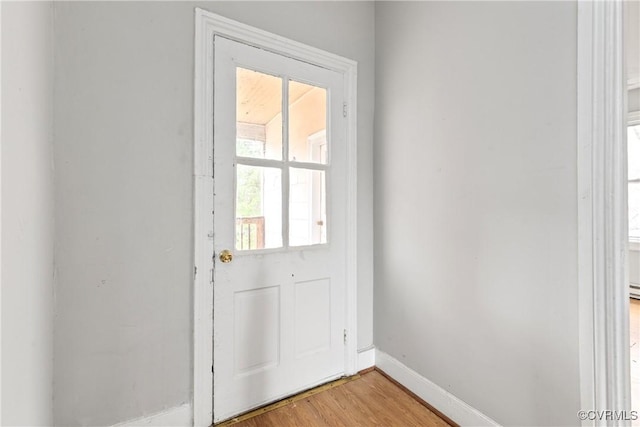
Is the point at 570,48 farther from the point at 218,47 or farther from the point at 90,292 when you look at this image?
the point at 90,292

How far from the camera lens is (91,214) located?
1.26m

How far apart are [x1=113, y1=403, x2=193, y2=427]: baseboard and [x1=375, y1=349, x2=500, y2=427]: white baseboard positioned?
116cm

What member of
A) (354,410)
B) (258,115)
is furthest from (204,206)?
(354,410)

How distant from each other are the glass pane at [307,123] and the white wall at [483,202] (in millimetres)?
417

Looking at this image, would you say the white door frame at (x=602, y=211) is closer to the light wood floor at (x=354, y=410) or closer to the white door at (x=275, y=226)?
the light wood floor at (x=354, y=410)

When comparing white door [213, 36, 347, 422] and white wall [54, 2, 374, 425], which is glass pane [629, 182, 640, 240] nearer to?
white door [213, 36, 347, 422]

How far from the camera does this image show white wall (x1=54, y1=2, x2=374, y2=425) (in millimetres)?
1221

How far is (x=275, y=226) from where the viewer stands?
1.69m

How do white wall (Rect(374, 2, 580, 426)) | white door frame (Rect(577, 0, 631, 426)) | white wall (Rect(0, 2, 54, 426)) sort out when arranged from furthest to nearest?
white wall (Rect(374, 2, 580, 426)), white door frame (Rect(577, 0, 631, 426)), white wall (Rect(0, 2, 54, 426))

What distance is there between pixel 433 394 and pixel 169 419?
1336 mm

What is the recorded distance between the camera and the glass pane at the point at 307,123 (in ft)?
5.78

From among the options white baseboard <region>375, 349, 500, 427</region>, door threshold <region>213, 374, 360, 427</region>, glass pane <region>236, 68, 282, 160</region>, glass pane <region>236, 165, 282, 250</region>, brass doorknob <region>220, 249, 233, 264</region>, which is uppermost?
glass pane <region>236, 68, 282, 160</region>

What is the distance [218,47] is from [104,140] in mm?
706

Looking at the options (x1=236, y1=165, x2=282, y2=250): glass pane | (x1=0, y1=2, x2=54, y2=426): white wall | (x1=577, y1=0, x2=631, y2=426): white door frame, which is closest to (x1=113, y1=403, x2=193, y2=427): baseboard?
(x1=0, y1=2, x2=54, y2=426): white wall
